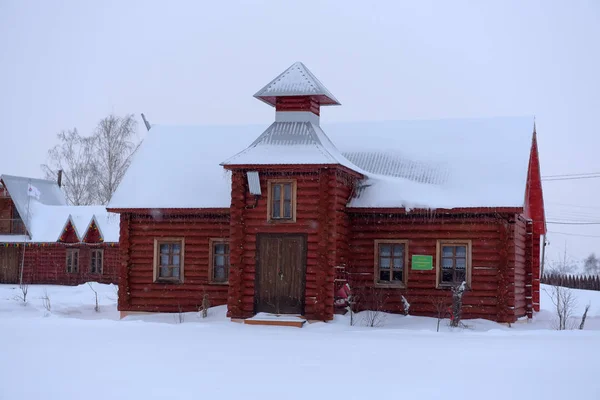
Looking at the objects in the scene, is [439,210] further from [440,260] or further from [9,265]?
[9,265]

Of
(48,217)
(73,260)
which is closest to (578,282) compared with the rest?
(73,260)

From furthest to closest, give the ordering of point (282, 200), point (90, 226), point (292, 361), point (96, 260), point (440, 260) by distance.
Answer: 1. point (96, 260)
2. point (90, 226)
3. point (440, 260)
4. point (282, 200)
5. point (292, 361)

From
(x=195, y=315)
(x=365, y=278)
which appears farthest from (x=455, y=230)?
(x=195, y=315)

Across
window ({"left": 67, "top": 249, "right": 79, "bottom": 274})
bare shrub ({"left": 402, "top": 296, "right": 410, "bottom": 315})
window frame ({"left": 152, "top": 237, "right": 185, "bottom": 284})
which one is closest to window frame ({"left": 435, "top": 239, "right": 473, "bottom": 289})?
bare shrub ({"left": 402, "top": 296, "right": 410, "bottom": 315})

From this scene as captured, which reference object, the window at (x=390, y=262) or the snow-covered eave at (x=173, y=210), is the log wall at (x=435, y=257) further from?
the snow-covered eave at (x=173, y=210)

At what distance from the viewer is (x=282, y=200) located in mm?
21672

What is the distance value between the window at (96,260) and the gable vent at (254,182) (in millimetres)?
24714

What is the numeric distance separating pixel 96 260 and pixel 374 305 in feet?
83.0

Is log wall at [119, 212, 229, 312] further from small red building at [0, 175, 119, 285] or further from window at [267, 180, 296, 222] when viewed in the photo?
small red building at [0, 175, 119, 285]

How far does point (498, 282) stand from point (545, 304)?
39.1ft

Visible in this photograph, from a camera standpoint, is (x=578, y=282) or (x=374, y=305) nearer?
(x=374, y=305)

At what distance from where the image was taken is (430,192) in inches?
890

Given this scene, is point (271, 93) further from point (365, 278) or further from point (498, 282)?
point (498, 282)

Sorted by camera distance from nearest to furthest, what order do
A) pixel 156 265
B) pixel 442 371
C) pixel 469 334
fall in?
1. pixel 442 371
2. pixel 469 334
3. pixel 156 265
